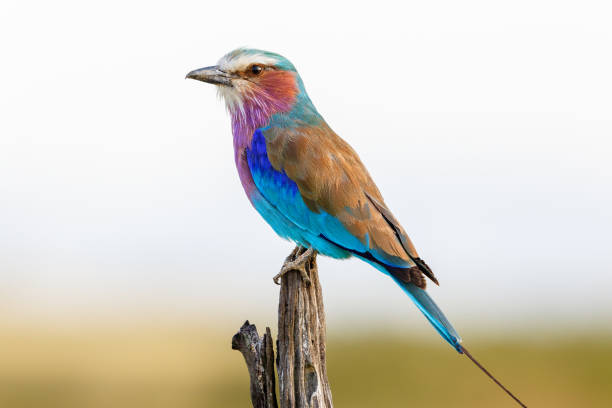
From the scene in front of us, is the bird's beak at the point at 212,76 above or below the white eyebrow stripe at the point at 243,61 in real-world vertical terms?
below

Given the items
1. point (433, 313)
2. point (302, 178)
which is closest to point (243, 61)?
point (302, 178)

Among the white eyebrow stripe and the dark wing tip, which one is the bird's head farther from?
the dark wing tip

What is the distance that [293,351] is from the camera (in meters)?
4.37

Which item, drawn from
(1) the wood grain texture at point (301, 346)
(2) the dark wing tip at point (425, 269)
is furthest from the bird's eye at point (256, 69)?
(2) the dark wing tip at point (425, 269)

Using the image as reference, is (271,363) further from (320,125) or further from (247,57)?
(247,57)

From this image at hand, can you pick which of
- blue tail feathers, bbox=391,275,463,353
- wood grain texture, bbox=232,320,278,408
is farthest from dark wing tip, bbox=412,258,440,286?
wood grain texture, bbox=232,320,278,408

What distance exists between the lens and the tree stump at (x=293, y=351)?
430 cm

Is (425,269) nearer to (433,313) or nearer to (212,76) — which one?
(433,313)

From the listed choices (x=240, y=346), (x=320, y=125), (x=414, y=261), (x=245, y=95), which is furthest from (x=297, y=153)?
(x=240, y=346)

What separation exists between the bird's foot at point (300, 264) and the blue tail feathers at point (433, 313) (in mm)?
609

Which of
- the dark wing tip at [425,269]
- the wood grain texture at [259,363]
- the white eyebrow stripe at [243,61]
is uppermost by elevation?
the white eyebrow stripe at [243,61]

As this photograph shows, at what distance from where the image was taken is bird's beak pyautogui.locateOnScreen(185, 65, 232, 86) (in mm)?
5441

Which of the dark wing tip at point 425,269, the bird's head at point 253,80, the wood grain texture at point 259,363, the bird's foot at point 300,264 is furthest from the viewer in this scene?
the bird's head at point 253,80

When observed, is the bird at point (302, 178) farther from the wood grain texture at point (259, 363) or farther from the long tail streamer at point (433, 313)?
the wood grain texture at point (259, 363)
